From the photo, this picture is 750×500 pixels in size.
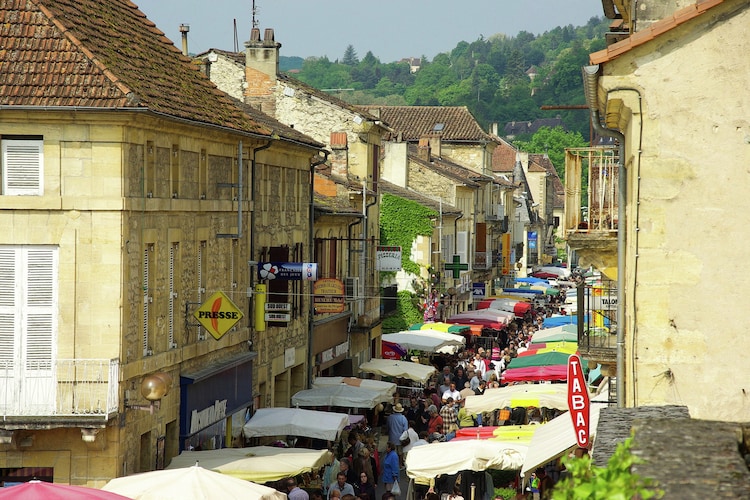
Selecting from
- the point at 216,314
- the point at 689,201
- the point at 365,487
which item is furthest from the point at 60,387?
the point at 689,201

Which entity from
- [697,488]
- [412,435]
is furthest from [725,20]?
[412,435]

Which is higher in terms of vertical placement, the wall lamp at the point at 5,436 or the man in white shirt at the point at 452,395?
the wall lamp at the point at 5,436

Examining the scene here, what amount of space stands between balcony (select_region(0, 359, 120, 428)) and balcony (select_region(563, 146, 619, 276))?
21.5 feet

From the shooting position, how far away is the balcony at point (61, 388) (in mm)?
18094

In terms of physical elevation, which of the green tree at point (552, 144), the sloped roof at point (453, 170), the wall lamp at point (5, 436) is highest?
the green tree at point (552, 144)

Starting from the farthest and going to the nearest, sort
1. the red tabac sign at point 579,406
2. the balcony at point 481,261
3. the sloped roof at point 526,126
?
the sloped roof at point 526,126, the balcony at point 481,261, the red tabac sign at point 579,406

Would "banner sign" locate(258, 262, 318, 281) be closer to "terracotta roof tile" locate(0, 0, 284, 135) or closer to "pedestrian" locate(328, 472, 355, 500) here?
"terracotta roof tile" locate(0, 0, 284, 135)

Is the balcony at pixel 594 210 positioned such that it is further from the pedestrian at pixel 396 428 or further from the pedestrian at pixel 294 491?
the pedestrian at pixel 396 428

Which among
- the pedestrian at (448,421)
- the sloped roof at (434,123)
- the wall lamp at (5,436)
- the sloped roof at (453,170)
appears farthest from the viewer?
the sloped roof at (434,123)

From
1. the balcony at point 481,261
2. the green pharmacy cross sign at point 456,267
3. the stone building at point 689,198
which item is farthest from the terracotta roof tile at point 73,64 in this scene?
the balcony at point 481,261

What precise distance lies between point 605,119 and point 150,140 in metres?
7.87

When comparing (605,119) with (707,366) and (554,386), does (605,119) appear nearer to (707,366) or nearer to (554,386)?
(707,366)

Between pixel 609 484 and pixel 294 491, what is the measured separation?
15924mm

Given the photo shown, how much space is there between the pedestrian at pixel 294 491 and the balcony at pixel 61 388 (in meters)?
3.49
